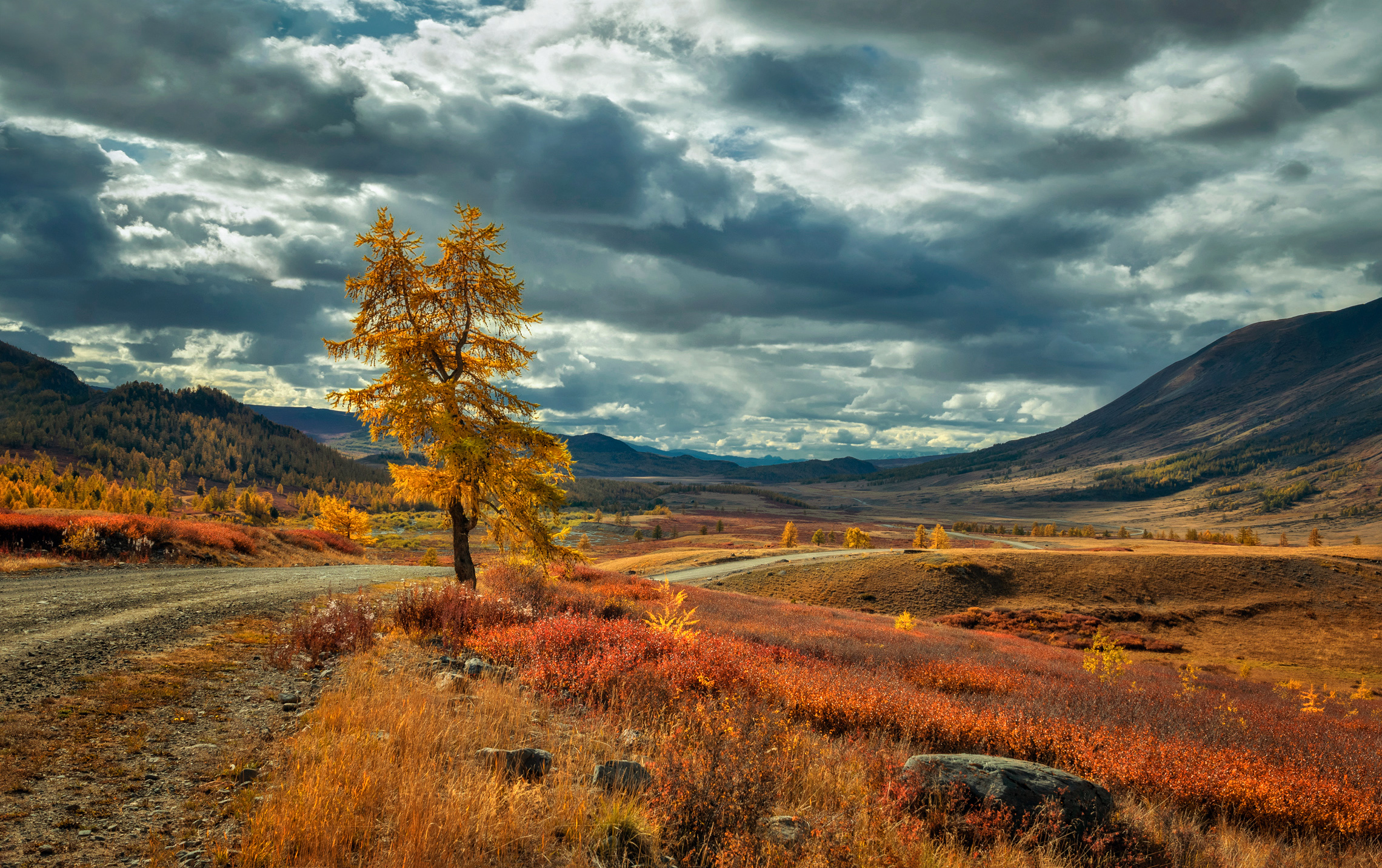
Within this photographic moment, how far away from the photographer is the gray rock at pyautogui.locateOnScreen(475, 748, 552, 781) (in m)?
5.30

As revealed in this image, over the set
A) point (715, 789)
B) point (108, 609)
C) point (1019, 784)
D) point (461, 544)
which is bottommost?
point (1019, 784)

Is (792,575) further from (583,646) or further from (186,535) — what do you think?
(583,646)

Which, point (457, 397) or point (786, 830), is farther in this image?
point (457, 397)

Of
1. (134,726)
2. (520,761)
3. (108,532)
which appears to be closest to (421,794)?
(520,761)

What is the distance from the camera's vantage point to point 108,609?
1122 cm

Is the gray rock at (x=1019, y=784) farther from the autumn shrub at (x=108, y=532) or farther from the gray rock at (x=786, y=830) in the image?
the autumn shrub at (x=108, y=532)

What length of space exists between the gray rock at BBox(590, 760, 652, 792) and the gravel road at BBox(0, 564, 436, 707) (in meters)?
6.07

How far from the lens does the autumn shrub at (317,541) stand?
119 ft

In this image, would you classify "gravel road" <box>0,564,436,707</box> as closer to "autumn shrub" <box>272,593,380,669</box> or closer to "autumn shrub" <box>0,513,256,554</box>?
"autumn shrub" <box>272,593,380,669</box>

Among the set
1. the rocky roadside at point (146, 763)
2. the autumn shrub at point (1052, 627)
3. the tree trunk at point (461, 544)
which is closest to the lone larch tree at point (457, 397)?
the tree trunk at point (461, 544)

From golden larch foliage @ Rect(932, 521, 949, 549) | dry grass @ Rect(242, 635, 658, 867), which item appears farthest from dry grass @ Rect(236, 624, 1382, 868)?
golden larch foliage @ Rect(932, 521, 949, 549)

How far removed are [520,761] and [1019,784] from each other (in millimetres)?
4882

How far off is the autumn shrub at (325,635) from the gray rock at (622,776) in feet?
20.5

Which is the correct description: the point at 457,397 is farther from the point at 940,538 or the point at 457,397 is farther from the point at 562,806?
the point at 940,538
